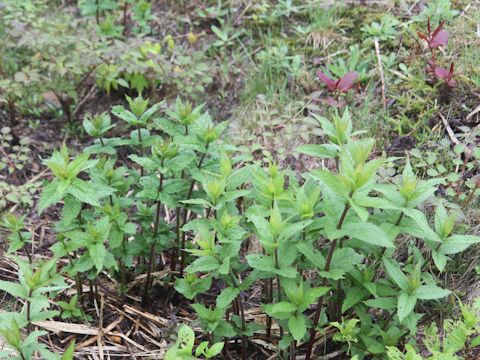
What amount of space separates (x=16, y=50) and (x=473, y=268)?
135 inches

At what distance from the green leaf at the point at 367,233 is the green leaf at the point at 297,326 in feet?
1.27

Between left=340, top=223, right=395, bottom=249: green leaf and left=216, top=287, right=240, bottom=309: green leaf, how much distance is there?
53 centimetres

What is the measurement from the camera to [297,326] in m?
2.13

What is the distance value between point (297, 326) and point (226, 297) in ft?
1.02

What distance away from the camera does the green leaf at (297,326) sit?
2.10 meters

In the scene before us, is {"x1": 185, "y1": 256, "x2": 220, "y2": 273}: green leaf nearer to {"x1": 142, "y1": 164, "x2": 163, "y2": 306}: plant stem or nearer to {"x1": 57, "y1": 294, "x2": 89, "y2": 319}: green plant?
{"x1": 142, "y1": 164, "x2": 163, "y2": 306}: plant stem

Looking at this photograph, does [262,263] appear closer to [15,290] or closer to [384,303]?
[384,303]

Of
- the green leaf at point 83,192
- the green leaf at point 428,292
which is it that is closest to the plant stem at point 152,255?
the green leaf at point 83,192

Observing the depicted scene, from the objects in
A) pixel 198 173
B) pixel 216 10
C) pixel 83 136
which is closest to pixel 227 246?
pixel 198 173

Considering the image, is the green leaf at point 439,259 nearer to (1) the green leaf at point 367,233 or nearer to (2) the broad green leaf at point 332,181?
(1) the green leaf at point 367,233

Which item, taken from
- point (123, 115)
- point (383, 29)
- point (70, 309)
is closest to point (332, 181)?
point (123, 115)

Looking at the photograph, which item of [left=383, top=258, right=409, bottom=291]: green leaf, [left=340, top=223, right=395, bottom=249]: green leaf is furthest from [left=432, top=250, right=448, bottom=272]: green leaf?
[left=340, top=223, right=395, bottom=249]: green leaf

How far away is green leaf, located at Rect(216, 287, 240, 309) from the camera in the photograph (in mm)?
2262

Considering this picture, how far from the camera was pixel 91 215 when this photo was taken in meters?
2.60
